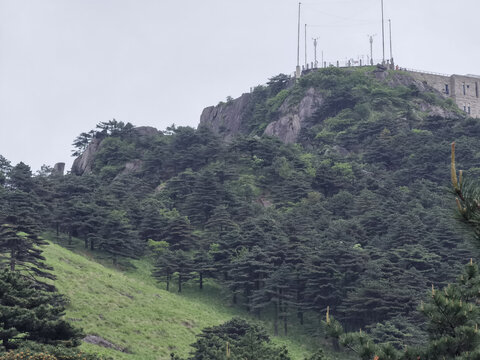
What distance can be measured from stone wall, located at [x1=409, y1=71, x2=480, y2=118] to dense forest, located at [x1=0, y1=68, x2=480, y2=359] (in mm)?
13175

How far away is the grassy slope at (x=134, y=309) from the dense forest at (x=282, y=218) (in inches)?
83.6

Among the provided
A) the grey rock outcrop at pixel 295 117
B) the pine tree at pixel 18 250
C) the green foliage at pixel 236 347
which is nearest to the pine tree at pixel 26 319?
the green foliage at pixel 236 347

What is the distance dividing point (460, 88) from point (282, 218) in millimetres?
67043

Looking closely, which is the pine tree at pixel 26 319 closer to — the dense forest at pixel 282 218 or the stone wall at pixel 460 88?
the dense forest at pixel 282 218

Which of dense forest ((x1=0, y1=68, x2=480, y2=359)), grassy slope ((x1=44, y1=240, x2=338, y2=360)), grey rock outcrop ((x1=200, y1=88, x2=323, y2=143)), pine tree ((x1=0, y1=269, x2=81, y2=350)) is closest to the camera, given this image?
pine tree ((x1=0, y1=269, x2=81, y2=350))

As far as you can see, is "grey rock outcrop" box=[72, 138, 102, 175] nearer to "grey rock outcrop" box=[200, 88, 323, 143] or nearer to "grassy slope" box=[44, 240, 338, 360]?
"grey rock outcrop" box=[200, 88, 323, 143]

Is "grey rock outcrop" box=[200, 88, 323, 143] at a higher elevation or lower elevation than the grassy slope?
higher

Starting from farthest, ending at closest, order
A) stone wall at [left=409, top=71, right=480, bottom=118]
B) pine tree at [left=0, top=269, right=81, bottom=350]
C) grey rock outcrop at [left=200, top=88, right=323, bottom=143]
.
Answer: stone wall at [left=409, top=71, right=480, bottom=118], grey rock outcrop at [left=200, top=88, right=323, bottom=143], pine tree at [left=0, top=269, right=81, bottom=350]

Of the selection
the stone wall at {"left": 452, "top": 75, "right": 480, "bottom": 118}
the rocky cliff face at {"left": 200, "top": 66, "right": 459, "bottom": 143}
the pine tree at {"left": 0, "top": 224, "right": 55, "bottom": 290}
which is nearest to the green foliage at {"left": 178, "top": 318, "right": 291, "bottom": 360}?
the pine tree at {"left": 0, "top": 224, "right": 55, "bottom": 290}

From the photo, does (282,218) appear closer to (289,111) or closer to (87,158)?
(87,158)

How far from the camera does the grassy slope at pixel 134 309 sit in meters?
43.5

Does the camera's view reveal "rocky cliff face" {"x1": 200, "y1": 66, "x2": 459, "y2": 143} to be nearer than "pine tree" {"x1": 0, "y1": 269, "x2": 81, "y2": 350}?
No

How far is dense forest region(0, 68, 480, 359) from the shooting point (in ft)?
154

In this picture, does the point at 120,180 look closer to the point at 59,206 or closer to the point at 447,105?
the point at 59,206
